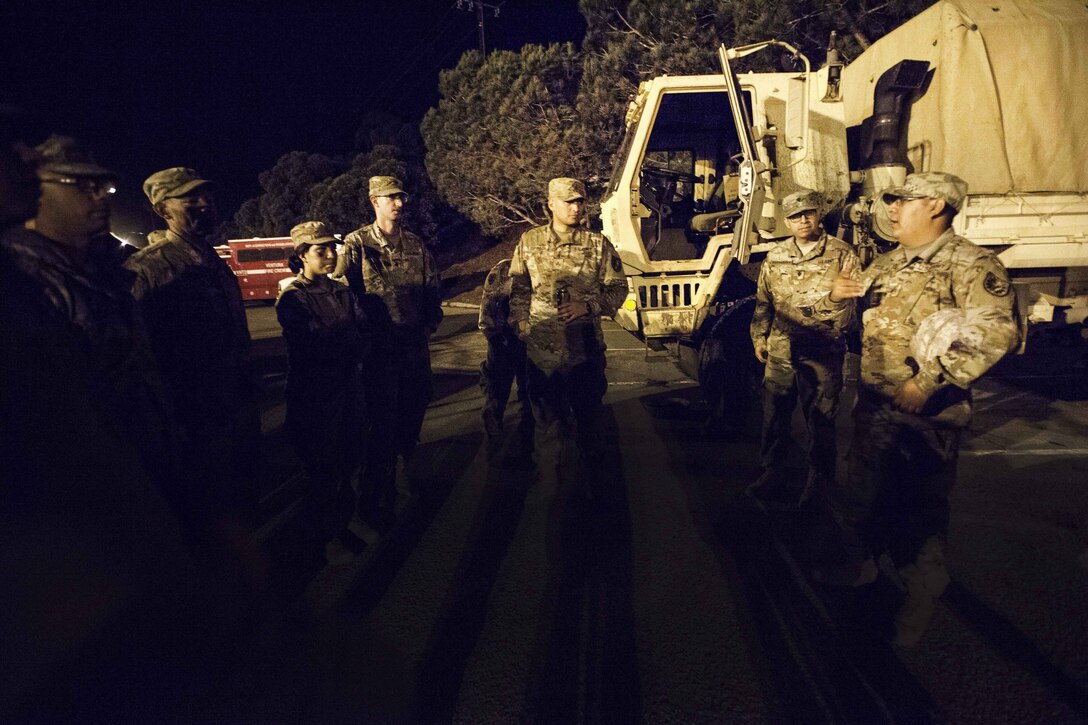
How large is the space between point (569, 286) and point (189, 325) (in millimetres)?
2211

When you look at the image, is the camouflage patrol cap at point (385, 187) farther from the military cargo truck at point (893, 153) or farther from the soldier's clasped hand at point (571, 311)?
the military cargo truck at point (893, 153)

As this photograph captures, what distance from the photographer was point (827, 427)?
3.62 m

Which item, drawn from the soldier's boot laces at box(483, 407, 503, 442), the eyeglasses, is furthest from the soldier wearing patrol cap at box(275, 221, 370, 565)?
the soldier's boot laces at box(483, 407, 503, 442)

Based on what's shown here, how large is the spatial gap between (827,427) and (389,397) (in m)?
2.86

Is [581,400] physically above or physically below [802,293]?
below

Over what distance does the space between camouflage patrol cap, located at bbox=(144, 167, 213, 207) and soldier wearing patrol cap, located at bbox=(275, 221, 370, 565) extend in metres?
0.52

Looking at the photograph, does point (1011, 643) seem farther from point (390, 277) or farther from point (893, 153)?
point (893, 153)

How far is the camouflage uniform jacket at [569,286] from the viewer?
3807 mm

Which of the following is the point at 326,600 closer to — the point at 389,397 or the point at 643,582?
the point at 389,397

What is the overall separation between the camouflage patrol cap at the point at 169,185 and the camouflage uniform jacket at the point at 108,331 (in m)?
0.58

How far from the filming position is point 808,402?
3760 millimetres

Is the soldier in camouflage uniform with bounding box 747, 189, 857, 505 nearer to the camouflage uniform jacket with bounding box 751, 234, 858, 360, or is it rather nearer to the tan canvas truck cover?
the camouflage uniform jacket with bounding box 751, 234, 858, 360

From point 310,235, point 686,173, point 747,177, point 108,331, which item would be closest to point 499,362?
point 310,235

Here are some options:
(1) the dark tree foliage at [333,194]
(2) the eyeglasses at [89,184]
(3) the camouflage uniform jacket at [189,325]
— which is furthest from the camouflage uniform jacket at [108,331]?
(1) the dark tree foliage at [333,194]
